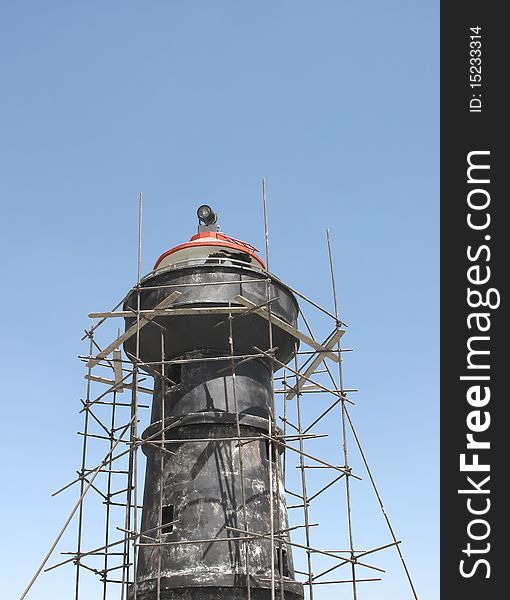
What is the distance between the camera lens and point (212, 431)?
51.3ft

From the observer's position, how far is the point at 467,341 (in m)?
13.3

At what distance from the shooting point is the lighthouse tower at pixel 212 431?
1435cm

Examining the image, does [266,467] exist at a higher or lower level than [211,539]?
higher

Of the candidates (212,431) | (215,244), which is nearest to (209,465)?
(212,431)

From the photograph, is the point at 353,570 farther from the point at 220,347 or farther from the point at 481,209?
the point at 481,209

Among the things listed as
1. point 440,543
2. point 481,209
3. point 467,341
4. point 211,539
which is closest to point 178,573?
point 211,539

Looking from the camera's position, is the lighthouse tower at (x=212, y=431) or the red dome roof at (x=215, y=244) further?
the red dome roof at (x=215, y=244)

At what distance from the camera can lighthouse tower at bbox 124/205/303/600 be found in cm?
1435

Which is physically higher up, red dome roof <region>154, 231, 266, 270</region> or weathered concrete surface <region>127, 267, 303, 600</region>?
red dome roof <region>154, 231, 266, 270</region>

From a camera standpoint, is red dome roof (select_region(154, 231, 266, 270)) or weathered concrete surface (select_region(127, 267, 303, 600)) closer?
weathered concrete surface (select_region(127, 267, 303, 600))

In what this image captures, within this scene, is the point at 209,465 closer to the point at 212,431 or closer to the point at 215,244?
the point at 212,431

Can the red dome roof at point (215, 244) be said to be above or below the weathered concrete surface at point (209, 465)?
above

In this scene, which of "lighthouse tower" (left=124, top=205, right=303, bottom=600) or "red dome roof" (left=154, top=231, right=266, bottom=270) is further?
"red dome roof" (left=154, top=231, right=266, bottom=270)

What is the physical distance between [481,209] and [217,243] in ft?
20.9
